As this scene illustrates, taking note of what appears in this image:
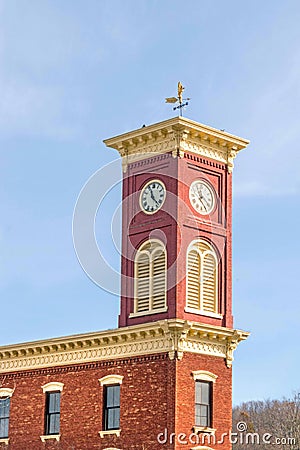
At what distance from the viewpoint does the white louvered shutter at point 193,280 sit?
1427 inches

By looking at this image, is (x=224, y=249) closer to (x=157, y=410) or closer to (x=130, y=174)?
(x=130, y=174)

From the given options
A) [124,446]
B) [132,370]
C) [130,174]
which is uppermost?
[130,174]

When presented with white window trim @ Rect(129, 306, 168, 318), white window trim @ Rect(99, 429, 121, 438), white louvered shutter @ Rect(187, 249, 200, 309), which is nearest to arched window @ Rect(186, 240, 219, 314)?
white louvered shutter @ Rect(187, 249, 200, 309)

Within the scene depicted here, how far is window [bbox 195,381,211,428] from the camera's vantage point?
34969mm

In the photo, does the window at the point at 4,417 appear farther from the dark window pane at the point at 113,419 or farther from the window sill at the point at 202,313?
the window sill at the point at 202,313

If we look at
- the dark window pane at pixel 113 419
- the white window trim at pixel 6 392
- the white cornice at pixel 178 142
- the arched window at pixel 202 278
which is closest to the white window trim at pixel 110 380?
the dark window pane at pixel 113 419

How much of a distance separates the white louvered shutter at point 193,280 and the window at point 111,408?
4.10m

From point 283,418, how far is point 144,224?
188 ft

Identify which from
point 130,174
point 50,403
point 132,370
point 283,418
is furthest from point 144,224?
point 283,418

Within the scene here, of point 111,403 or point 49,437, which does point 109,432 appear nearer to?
point 111,403

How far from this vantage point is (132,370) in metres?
35.6

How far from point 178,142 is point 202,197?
2.38 meters

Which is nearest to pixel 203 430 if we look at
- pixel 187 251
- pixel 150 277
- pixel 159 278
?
pixel 159 278

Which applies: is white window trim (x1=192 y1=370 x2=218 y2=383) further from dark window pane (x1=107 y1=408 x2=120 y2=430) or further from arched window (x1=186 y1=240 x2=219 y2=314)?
dark window pane (x1=107 y1=408 x2=120 y2=430)
